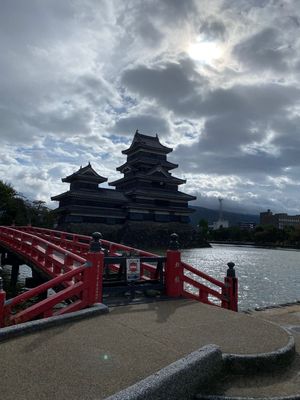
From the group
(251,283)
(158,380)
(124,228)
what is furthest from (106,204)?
(158,380)

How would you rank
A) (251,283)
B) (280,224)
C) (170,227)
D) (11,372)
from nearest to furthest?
1. (11,372)
2. (251,283)
3. (170,227)
4. (280,224)

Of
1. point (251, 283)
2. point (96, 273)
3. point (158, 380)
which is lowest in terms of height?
point (251, 283)

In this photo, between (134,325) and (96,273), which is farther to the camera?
(96,273)

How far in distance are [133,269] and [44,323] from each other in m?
3.01

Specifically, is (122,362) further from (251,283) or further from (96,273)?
(251,283)

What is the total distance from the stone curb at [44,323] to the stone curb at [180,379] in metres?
2.43

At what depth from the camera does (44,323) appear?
17.3ft

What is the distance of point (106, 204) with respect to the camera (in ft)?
194

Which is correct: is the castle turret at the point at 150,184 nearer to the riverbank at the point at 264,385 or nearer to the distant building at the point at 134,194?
the distant building at the point at 134,194

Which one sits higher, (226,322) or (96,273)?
(96,273)

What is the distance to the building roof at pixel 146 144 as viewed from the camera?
→ 66750 millimetres

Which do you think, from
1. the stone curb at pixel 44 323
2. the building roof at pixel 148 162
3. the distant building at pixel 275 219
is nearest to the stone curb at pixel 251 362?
the stone curb at pixel 44 323

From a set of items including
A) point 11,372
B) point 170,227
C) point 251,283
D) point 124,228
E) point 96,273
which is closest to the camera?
point 11,372

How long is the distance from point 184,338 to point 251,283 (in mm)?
17740
